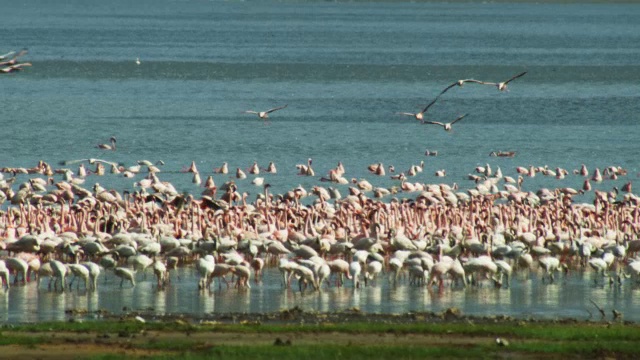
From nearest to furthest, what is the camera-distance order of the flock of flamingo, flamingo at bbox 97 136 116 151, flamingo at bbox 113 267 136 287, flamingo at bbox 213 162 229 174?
flamingo at bbox 113 267 136 287, the flock of flamingo, flamingo at bbox 213 162 229 174, flamingo at bbox 97 136 116 151

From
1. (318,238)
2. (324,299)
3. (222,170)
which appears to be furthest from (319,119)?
(324,299)

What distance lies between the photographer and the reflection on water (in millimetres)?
23516

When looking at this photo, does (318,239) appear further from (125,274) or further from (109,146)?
(109,146)

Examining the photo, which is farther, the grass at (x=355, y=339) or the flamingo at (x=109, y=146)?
the flamingo at (x=109, y=146)

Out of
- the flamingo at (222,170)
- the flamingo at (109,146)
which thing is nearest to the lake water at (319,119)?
the flamingo at (109,146)

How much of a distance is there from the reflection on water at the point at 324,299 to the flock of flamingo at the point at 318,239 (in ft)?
1.12

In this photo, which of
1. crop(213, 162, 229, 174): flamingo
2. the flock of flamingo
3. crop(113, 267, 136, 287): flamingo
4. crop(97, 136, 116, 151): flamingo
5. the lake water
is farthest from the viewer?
crop(97, 136, 116, 151): flamingo

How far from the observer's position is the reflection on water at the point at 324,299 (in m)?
23.5

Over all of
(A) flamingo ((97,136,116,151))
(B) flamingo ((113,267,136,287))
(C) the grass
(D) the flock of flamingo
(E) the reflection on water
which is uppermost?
(A) flamingo ((97,136,116,151))

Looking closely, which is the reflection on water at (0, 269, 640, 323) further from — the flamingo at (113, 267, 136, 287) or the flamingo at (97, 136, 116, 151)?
the flamingo at (97, 136, 116, 151)

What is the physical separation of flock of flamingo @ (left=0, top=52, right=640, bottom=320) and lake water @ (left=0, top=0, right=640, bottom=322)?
1.90 feet

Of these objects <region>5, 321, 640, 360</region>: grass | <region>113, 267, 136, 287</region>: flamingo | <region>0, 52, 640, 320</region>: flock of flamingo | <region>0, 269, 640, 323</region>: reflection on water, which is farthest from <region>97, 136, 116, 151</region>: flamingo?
<region>5, 321, 640, 360</region>: grass

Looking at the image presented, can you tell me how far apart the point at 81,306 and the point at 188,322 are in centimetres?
298

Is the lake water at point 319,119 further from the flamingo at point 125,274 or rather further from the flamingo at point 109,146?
the flamingo at point 109,146
